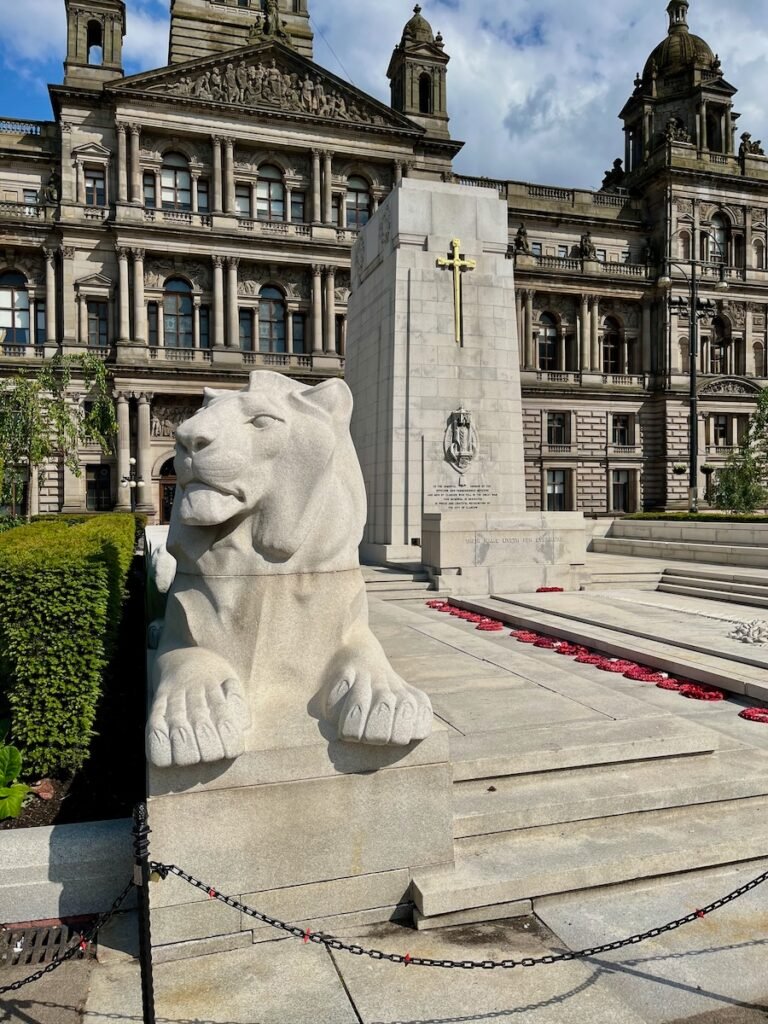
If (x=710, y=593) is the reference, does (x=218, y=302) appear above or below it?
above

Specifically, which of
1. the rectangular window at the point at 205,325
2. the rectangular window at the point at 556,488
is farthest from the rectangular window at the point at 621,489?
the rectangular window at the point at 205,325

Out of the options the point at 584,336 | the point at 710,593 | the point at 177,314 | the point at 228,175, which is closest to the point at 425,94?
the point at 228,175

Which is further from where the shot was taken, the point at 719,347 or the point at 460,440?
the point at 719,347

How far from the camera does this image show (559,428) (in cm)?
A: 4425

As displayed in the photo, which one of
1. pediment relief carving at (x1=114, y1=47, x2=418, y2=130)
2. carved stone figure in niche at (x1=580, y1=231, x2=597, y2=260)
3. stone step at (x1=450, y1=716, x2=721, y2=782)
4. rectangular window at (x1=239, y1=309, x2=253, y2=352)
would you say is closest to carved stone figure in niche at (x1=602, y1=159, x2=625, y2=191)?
carved stone figure in niche at (x1=580, y1=231, x2=597, y2=260)

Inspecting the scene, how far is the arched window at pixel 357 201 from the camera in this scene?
136ft

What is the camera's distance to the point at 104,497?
120ft

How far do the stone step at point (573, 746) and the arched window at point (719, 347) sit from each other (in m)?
45.7

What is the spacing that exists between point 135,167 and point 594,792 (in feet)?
129

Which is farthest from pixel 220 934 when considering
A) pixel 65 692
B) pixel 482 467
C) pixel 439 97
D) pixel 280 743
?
pixel 439 97

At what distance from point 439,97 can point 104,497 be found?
30232 mm

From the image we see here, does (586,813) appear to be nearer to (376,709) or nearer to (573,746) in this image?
(573,746)

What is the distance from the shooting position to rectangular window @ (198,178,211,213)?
38.6 meters

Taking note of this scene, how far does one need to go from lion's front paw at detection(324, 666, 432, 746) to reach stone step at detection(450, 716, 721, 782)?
1181mm
